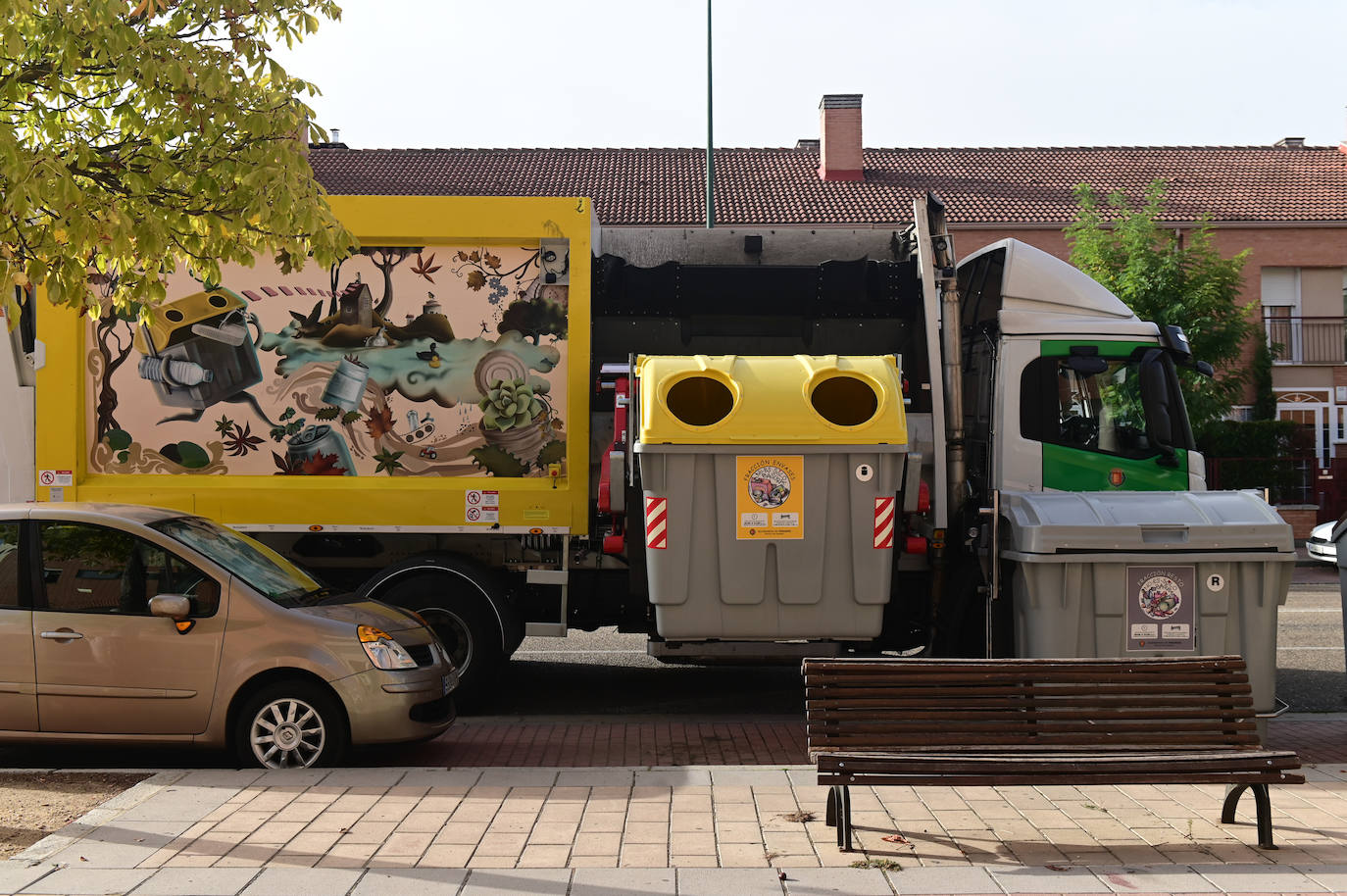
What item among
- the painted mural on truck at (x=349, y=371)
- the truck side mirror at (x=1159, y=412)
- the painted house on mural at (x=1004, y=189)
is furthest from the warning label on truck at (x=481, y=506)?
the painted house on mural at (x=1004, y=189)

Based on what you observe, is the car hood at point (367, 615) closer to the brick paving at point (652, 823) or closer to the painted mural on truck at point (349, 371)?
the brick paving at point (652, 823)

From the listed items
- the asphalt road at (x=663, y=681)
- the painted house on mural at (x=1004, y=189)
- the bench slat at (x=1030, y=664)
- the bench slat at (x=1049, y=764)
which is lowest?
the asphalt road at (x=663, y=681)

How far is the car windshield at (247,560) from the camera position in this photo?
677cm

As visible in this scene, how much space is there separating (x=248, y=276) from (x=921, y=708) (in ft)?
17.9

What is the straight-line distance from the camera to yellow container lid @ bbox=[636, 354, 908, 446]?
24.2 ft

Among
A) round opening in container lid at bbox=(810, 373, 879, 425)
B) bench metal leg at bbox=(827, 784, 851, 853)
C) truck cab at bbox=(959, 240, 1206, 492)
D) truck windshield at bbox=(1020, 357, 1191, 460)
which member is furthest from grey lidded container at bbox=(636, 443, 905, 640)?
bench metal leg at bbox=(827, 784, 851, 853)

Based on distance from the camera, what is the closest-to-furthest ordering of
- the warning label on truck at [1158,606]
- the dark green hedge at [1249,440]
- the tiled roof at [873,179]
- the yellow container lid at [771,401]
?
the warning label on truck at [1158,606] < the yellow container lid at [771,401] < the dark green hedge at [1249,440] < the tiled roof at [873,179]

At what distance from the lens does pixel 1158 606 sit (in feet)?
23.7

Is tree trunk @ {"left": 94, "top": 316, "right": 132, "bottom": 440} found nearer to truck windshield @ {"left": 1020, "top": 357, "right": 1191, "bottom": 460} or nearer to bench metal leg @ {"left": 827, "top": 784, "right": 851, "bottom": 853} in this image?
bench metal leg @ {"left": 827, "top": 784, "right": 851, "bottom": 853}

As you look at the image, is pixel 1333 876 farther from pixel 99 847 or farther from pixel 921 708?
pixel 99 847

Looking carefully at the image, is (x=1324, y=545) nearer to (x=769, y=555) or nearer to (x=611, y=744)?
(x=769, y=555)

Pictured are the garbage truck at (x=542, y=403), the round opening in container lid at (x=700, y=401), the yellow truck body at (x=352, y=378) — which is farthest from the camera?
the yellow truck body at (x=352, y=378)

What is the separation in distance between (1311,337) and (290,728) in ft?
97.8

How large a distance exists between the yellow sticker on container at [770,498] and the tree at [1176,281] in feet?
52.4
